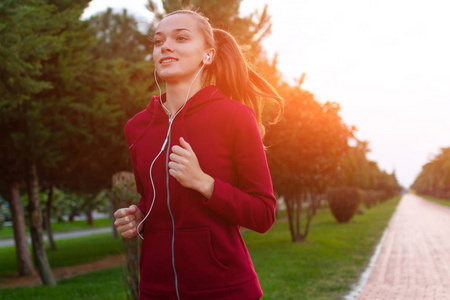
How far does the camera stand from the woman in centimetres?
167

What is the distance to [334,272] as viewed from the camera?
10.7 meters

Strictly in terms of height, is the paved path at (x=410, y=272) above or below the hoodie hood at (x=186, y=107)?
below

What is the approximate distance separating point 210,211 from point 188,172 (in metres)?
0.19

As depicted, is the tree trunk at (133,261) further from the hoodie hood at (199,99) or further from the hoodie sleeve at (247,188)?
the hoodie sleeve at (247,188)

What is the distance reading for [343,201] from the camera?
2792 cm

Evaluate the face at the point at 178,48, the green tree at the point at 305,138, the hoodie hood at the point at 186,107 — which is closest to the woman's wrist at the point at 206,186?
the hoodie hood at the point at 186,107

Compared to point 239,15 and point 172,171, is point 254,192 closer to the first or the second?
point 172,171

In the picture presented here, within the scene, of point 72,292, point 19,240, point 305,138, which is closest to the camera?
point 72,292

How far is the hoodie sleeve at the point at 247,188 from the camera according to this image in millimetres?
1641

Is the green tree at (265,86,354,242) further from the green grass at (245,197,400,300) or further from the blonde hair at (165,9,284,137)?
the blonde hair at (165,9,284,137)

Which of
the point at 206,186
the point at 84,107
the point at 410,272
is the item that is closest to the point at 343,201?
the point at 410,272

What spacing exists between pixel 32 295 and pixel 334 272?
6489mm

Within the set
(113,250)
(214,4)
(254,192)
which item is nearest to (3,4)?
(254,192)

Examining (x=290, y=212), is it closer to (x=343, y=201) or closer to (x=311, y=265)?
(x=311, y=265)
